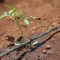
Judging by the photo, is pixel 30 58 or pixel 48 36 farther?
pixel 48 36

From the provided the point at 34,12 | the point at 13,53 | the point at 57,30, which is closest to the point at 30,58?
the point at 13,53

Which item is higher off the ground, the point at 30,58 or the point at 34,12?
the point at 34,12

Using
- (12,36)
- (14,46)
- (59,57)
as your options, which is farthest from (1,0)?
(59,57)

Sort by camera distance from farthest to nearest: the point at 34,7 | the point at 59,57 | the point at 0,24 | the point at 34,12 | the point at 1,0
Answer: the point at 1,0
the point at 34,7
the point at 34,12
the point at 0,24
the point at 59,57

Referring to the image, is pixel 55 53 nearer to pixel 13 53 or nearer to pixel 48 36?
pixel 48 36

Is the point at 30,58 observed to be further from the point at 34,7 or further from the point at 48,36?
the point at 34,7

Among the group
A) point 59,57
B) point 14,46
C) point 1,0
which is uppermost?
point 1,0

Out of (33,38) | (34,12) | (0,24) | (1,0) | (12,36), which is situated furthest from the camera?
(1,0)
